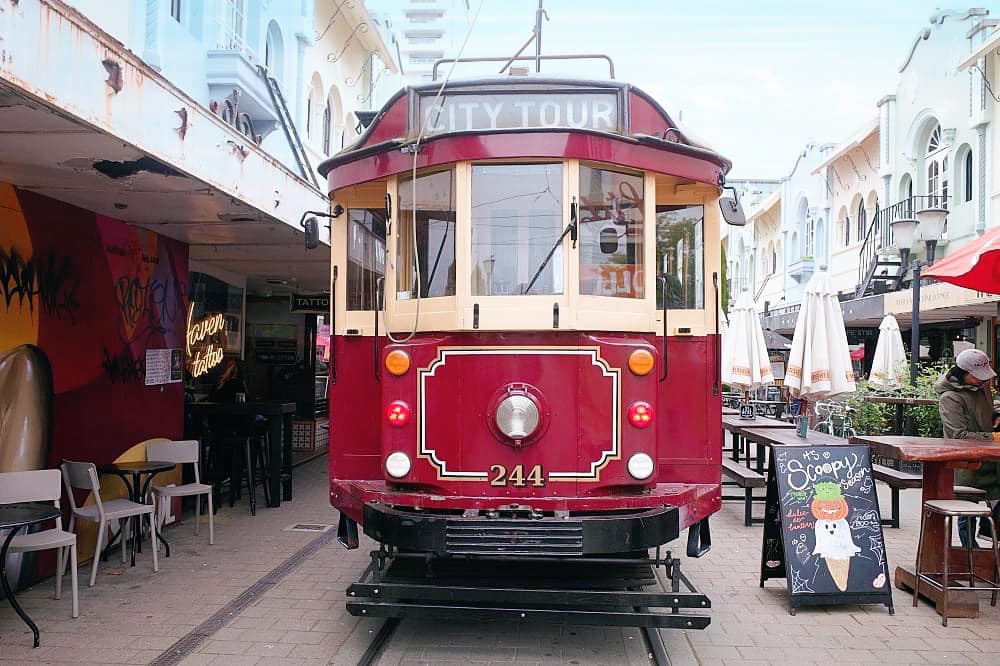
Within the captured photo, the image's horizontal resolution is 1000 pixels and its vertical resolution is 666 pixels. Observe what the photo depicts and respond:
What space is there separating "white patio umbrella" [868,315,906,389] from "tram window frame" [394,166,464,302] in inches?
413

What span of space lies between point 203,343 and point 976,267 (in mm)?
9029

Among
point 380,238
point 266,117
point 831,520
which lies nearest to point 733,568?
point 831,520

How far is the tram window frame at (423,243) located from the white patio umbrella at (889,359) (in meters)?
10.5

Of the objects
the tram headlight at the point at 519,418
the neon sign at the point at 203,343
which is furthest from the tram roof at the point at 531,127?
the neon sign at the point at 203,343

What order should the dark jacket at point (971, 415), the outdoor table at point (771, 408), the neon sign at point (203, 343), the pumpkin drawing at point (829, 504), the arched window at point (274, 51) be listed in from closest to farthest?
the pumpkin drawing at point (829, 504)
the dark jacket at point (971, 415)
the neon sign at point (203, 343)
the arched window at point (274, 51)
the outdoor table at point (771, 408)

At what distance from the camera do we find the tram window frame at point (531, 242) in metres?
4.42

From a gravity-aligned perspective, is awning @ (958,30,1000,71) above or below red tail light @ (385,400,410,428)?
above

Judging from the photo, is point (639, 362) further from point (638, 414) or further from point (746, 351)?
point (746, 351)

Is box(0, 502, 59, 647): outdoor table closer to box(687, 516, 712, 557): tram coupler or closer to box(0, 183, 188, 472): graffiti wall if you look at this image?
box(0, 183, 188, 472): graffiti wall

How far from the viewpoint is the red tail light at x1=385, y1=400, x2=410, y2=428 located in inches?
176

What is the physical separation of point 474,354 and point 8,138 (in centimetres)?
281

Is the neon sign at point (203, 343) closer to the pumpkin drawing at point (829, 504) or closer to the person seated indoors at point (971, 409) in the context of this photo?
the pumpkin drawing at point (829, 504)

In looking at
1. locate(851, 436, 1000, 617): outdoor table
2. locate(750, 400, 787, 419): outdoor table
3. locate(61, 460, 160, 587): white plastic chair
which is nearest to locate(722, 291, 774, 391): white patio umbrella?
locate(750, 400, 787, 419): outdoor table

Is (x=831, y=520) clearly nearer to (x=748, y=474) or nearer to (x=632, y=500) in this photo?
(x=632, y=500)
